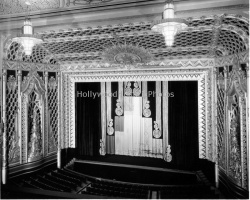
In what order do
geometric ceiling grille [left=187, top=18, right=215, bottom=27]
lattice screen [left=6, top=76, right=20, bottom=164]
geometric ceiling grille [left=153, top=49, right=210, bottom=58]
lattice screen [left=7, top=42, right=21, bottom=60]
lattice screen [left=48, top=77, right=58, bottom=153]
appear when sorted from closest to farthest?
geometric ceiling grille [left=187, top=18, right=215, bottom=27] → lattice screen [left=7, top=42, right=21, bottom=60] → lattice screen [left=6, top=76, right=20, bottom=164] → geometric ceiling grille [left=153, top=49, right=210, bottom=58] → lattice screen [left=48, top=77, right=58, bottom=153]

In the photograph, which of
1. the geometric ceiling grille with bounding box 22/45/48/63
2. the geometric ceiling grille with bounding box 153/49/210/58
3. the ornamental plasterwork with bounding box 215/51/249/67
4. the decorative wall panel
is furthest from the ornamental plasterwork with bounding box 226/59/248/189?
the geometric ceiling grille with bounding box 22/45/48/63

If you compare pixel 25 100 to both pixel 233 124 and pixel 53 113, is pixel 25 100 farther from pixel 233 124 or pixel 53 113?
pixel 233 124

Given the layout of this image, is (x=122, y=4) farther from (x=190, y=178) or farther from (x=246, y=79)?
(x=190, y=178)

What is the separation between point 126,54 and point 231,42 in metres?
2.86

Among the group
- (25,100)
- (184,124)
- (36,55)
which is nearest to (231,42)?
(184,124)

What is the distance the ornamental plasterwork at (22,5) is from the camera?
5.01 metres

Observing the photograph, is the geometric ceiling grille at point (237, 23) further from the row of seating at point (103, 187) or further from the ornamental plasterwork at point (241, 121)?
the row of seating at point (103, 187)

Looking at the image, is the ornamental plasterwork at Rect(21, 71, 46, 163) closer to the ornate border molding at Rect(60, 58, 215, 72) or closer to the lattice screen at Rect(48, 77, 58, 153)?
the lattice screen at Rect(48, 77, 58, 153)

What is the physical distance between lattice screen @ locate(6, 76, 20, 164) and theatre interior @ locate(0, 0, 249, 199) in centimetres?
3

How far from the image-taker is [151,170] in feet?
26.4

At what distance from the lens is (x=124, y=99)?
8.94 m

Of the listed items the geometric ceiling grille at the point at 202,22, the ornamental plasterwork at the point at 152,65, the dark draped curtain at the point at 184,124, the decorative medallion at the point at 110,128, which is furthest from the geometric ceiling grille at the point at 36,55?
the geometric ceiling grille at the point at 202,22

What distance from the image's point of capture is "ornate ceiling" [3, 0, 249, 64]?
504cm

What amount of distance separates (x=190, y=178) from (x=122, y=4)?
583 cm
